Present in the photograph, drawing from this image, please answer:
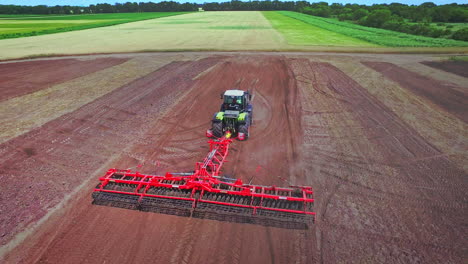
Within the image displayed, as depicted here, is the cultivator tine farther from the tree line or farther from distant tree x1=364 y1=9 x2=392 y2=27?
distant tree x1=364 y1=9 x2=392 y2=27

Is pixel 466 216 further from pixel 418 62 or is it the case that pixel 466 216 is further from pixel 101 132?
pixel 418 62

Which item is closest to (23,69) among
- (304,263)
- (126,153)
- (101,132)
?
(101,132)

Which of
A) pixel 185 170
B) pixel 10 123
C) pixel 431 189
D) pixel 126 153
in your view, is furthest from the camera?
pixel 10 123

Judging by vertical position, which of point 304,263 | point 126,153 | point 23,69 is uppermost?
point 23,69

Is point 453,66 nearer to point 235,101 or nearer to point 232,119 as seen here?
point 235,101

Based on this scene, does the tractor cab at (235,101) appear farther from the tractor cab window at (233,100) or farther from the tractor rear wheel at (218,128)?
the tractor rear wheel at (218,128)

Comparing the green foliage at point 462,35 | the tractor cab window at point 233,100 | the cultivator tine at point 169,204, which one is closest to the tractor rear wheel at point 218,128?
the tractor cab window at point 233,100

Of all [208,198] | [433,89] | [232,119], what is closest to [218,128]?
[232,119]
